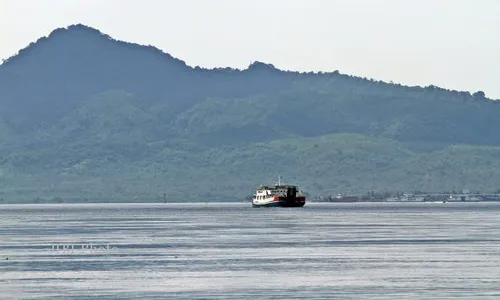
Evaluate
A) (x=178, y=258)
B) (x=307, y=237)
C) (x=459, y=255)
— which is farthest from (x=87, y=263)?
(x=307, y=237)

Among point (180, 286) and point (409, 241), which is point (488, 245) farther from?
point (180, 286)

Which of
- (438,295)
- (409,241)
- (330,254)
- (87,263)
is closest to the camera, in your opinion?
(438,295)

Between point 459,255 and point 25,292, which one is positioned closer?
point 25,292

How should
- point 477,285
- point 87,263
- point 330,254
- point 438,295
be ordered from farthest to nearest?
point 330,254, point 87,263, point 477,285, point 438,295

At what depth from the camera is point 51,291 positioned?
258 feet

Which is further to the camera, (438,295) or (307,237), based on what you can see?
(307,237)

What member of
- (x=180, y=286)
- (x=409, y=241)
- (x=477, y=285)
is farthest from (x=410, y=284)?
(x=409, y=241)

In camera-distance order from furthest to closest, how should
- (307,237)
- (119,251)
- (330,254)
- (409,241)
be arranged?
1. (307,237)
2. (409,241)
3. (119,251)
4. (330,254)

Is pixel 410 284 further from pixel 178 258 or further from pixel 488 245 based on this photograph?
pixel 488 245

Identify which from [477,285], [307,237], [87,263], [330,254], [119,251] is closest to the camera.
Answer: [477,285]

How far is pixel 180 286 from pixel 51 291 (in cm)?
733

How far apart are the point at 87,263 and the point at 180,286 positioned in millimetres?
21244

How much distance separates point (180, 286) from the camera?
265 feet

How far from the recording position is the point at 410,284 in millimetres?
80062
